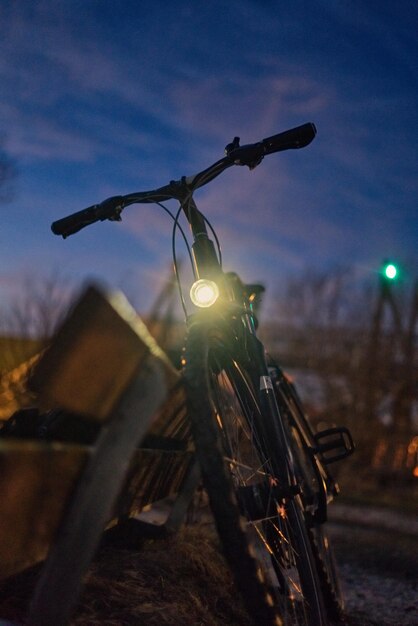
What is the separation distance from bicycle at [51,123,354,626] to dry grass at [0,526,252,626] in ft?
1.12

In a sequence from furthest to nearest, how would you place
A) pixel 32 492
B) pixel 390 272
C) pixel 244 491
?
1. pixel 390 272
2. pixel 244 491
3. pixel 32 492

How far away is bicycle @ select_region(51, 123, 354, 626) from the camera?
5.41 ft

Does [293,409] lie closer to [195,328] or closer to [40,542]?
[195,328]

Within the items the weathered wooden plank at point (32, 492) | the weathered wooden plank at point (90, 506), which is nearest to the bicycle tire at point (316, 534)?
the weathered wooden plank at point (90, 506)

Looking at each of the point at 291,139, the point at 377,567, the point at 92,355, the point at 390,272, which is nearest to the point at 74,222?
the point at 291,139

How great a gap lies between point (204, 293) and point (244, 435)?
624 millimetres

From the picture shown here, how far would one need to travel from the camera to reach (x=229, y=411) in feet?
8.20

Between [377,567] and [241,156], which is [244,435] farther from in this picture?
[377,567]

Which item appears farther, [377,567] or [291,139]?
[377,567]

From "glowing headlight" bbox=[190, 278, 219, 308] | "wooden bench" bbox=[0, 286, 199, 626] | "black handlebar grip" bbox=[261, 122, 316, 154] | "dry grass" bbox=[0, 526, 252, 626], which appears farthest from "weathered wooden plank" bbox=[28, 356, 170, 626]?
"black handlebar grip" bbox=[261, 122, 316, 154]

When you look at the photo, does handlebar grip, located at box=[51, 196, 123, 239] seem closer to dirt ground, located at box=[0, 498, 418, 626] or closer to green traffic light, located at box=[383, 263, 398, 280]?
dirt ground, located at box=[0, 498, 418, 626]

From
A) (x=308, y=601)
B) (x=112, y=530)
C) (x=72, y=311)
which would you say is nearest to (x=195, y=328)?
(x=72, y=311)

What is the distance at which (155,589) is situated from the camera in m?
2.53

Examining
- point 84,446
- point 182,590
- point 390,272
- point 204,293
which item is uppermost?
point 390,272
